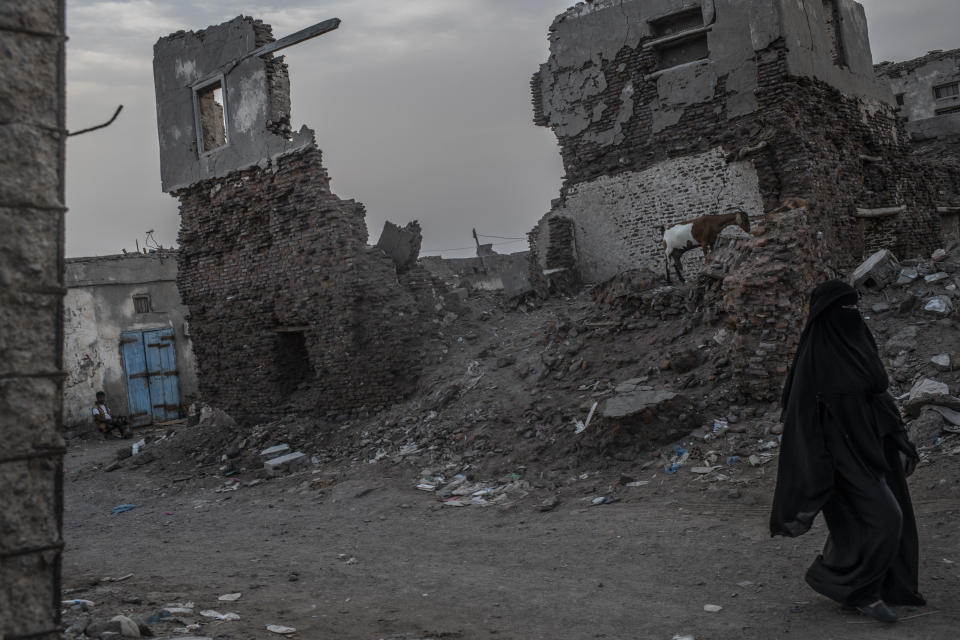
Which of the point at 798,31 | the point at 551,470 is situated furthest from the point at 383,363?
the point at 798,31

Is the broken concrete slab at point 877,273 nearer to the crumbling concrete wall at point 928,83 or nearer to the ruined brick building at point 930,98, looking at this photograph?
the ruined brick building at point 930,98

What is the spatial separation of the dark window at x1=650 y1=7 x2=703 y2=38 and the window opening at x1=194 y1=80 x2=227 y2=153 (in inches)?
319

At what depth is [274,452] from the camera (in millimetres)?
11016

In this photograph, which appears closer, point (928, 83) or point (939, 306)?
point (939, 306)

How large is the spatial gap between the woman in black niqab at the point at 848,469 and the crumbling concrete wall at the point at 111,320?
17.6 meters

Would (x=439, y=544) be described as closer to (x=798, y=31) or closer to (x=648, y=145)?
(x=648, y=145)

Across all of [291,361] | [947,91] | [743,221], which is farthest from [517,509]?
[947,91]

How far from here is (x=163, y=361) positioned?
64.3 ft

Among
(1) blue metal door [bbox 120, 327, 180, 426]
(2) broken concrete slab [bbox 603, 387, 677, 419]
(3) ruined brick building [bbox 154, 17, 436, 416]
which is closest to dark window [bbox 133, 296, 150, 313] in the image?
(1) blue metal door [bbox 120, 327, 180, 426]

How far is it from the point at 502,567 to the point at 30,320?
379 cm

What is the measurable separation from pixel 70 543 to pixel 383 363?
4.85 meters

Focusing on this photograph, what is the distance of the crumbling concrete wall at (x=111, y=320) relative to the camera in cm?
1834

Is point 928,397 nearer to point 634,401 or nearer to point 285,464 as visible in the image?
point 634,401

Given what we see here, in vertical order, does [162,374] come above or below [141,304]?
below
